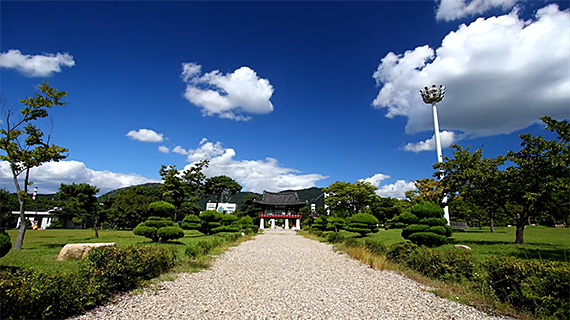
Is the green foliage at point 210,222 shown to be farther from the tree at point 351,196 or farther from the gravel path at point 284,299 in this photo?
the tree at point 351,196

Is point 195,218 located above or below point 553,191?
below

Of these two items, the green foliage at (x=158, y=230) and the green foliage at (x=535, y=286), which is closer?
the green foliage at (x=535, y=286)

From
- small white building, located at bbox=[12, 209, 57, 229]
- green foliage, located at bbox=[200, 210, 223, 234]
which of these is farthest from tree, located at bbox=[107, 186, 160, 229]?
small white building, located at bbox=[12, 209, 57, 229]

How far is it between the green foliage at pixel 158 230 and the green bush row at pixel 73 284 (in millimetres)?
7886

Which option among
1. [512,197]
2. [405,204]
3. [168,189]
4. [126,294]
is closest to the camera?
[126,294]

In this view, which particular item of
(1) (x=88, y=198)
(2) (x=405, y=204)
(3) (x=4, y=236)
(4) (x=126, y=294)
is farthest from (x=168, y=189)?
(2) (x=405, y=204)

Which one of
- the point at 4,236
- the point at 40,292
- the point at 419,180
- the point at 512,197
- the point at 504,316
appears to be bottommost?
the point at 504,316

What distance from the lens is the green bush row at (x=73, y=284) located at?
10.7 feet

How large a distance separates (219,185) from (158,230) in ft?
93.9

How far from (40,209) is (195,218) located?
32993mm

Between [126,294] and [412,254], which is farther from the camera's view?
[412,254]

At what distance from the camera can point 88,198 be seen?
1652 centimetres

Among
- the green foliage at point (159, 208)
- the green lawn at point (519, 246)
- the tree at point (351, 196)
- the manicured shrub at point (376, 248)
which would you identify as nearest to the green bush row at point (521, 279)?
the green lawn at point (519, 246)

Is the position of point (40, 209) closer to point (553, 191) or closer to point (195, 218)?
point (195, 218)
